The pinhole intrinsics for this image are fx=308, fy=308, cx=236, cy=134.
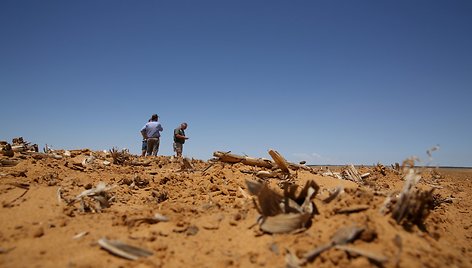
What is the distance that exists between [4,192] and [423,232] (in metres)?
5.64

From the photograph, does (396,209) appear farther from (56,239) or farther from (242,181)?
(56,239)

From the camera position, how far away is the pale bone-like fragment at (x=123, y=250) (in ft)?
9.56

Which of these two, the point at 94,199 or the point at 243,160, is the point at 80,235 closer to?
the point at 94,199

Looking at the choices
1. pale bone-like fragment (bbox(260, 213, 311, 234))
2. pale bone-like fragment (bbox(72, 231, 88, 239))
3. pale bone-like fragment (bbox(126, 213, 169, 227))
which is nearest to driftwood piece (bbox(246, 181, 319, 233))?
pale bone-like fragment (bbox(260, 213, 311, 234))

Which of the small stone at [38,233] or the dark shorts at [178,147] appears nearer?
the small stone at [38,233]

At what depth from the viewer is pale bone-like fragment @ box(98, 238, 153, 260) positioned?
291 centimetres

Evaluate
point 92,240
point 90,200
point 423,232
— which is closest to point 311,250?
point 423,232

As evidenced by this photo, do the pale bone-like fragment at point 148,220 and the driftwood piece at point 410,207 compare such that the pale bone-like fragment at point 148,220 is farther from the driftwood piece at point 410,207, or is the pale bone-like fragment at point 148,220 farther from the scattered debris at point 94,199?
the driftwood piece at point 410,207

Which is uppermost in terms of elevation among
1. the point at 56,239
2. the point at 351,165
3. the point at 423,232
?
the point at 351,165

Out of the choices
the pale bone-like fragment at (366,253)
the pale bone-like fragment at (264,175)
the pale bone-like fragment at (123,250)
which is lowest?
the pale bone-like fragment at (123,250)

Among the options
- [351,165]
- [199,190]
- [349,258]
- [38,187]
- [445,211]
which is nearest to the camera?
[349,258]

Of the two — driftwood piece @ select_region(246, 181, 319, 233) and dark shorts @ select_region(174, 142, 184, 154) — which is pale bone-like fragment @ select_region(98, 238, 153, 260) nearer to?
driftwood piece @ select_region(246, 181, 319, 233)

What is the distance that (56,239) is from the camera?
10.7 ft

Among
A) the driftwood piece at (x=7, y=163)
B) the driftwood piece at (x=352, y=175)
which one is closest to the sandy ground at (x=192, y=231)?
the driftwood piece at (x=7, y=163)
